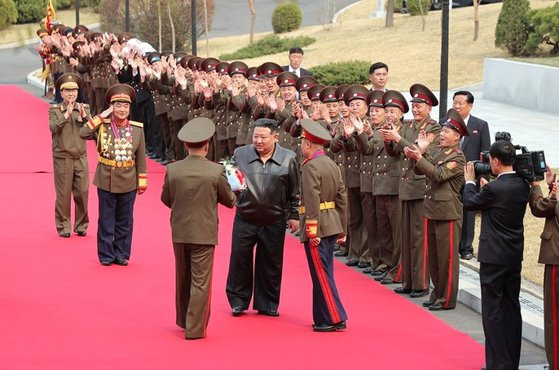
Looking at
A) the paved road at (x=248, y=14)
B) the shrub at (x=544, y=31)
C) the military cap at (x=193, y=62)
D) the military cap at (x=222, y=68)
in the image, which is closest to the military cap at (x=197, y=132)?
the military cap at (x=222, y=68)

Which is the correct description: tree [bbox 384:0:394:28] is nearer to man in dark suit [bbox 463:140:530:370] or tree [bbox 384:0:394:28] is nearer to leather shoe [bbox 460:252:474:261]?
leather shoe [bbox 460:252:474:261]

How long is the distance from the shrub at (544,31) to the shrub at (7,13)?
71.2ft

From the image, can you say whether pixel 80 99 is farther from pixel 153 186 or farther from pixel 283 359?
pixel 283 359

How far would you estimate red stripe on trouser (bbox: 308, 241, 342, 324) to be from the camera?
11328mm

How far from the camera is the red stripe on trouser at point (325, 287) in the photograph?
11.3 m

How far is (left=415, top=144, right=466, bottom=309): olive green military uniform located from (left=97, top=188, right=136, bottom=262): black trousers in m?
3.39

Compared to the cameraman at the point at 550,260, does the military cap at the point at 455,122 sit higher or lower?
higher

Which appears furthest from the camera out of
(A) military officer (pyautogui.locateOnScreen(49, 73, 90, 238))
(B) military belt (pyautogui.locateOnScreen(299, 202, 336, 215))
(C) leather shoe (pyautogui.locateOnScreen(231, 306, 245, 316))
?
(A) military officer (pyautogui.locateOnScreen(49, 73, 90, 238))

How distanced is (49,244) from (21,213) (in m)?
2.20

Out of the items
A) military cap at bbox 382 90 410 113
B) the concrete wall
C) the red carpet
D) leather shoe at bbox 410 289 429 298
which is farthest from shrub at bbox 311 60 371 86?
leather shoe at bbox 410 289 429 298

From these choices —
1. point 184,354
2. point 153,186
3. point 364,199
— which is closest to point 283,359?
point 184,354

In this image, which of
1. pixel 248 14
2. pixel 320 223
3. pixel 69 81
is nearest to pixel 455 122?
pixel 320 223

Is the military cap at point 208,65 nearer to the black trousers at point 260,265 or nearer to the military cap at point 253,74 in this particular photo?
the military cap at point 253,74

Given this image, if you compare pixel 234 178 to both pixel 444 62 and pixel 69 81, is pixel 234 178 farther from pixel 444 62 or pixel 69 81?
pixel 69 81
